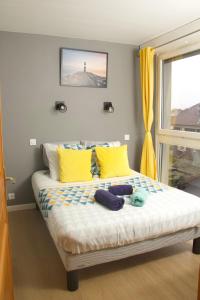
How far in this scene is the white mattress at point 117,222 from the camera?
6.31 feet

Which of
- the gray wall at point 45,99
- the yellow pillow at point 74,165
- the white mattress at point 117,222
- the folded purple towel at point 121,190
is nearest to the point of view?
the white mattress at point 117,222

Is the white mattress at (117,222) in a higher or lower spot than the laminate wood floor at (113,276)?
higher

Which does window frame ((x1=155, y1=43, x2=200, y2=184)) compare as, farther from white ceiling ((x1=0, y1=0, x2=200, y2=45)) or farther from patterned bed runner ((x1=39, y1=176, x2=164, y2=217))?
patterned bed runner ((x1=39, y1=176, x2=164, y2=217))

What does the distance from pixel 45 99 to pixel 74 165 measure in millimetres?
1136

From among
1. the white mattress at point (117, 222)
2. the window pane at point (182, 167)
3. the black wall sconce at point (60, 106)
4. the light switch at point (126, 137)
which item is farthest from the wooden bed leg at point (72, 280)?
the light switch at point (126, 137)

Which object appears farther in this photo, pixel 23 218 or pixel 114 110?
pixel 114 110

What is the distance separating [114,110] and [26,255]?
2.50m

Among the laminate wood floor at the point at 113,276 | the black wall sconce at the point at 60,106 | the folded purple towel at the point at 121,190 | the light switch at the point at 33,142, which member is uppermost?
the black wall sconce at the point at 60,106

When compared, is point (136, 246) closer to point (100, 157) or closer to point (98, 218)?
point (98, 218)

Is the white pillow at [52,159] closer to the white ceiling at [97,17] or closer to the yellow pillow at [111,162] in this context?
the yellow pillow at [111,162]

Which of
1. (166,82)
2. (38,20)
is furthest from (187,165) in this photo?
(38,20)

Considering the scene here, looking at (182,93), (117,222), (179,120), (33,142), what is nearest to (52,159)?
(33,142)

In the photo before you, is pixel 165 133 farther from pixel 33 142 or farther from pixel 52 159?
pixel 33 142

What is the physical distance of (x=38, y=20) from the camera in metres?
2.95
